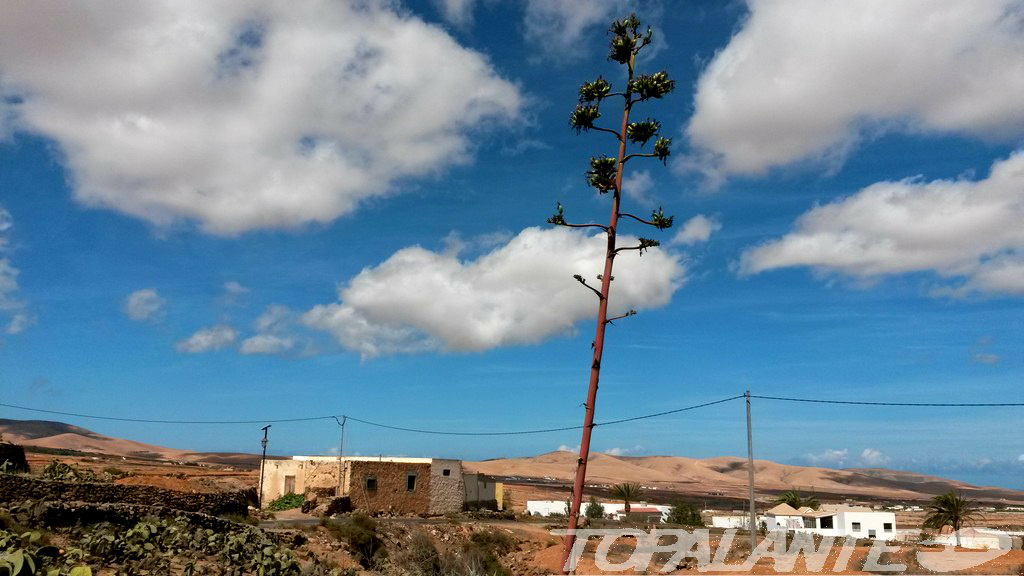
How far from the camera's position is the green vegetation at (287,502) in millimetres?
49500

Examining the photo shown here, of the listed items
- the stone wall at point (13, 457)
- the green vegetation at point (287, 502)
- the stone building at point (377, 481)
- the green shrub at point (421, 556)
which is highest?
the stone wall at point (13, 457)

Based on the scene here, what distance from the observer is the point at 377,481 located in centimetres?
4972

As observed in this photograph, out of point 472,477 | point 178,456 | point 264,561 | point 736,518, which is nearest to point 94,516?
point 264,561

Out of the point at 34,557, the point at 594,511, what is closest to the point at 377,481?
the point at 594,511

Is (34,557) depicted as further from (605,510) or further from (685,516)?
(605,510)

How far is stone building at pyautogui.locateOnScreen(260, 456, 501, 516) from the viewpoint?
48.7m

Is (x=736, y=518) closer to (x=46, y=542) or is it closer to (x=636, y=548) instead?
(x=636, y=548)

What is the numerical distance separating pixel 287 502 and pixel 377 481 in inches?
255

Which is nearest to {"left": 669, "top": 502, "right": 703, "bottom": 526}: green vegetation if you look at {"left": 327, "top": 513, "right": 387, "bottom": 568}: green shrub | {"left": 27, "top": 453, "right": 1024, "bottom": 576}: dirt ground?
{"left": 27, "top": 453, "right": 1024, "bottom": 576}: dirt ground

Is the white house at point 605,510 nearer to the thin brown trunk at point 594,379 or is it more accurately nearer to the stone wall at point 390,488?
the stone wall at point 390,488

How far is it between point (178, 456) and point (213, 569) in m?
198

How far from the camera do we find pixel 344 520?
3631cm

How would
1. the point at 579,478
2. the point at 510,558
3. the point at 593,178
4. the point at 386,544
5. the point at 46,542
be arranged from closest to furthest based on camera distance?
1. the point at 579,478
2. the point at 593,178
3. the point at 46,542
4. the point at 386,544
5. the point at 510,558

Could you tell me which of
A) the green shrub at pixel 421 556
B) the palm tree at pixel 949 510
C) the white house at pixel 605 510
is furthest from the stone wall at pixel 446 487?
the palm tree at pixel 949 510
